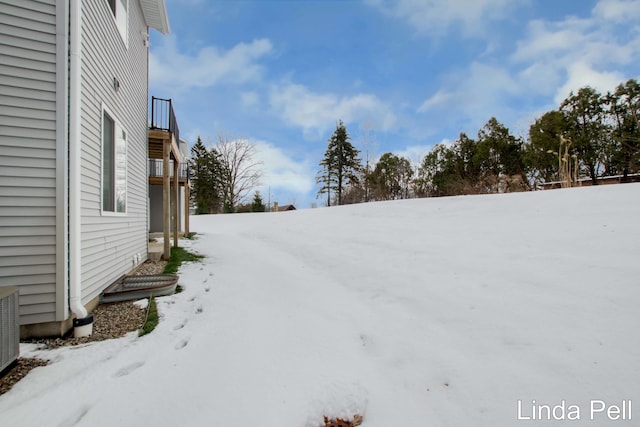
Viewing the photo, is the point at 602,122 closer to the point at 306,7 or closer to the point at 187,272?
the point at 306,7

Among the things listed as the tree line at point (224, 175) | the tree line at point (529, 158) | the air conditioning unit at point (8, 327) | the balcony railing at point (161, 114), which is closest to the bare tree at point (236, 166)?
the tree line at point (224, 175)

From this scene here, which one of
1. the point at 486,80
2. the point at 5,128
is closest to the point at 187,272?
the point at 5,128

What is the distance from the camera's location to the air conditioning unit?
216 cm

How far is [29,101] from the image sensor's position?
9.23 ft

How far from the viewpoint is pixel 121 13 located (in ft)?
16.7

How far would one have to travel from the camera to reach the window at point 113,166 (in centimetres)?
419

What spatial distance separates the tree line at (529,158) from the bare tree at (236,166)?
11.1 metres

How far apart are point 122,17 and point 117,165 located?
2.83 m

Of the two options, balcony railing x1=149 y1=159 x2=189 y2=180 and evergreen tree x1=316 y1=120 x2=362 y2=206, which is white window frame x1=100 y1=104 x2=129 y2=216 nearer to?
balcony railing x1=149 y1=159 x2=189 y2=180

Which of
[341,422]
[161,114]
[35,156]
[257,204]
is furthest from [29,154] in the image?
[257,204]

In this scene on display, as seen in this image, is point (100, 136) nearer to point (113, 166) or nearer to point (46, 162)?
point (113, 166)

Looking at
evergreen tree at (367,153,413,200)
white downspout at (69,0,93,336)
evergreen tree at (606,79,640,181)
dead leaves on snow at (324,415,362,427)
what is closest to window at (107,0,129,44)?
white downspout at (69,0,93,336)

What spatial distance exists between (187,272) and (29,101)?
11.9ft

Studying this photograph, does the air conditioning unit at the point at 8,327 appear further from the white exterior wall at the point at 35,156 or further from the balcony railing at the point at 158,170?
the balcony railing at the point at 158,170
